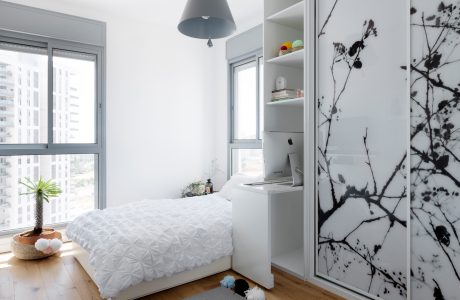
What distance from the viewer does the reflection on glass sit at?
3.65 metres

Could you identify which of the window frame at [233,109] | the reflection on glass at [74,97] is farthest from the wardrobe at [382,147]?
the reflection on glass at [74,97]

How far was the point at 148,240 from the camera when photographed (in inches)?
87.7

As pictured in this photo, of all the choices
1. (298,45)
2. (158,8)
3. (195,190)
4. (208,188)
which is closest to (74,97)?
(158,8)

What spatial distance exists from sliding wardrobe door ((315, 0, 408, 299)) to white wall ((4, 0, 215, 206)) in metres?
2.48

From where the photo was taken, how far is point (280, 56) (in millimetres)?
2641

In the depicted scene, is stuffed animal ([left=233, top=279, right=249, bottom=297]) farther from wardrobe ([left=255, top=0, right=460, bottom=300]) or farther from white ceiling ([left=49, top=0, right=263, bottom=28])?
white ceiling ([left=49, top=0, right=263, bottom=28])

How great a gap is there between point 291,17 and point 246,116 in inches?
68.4

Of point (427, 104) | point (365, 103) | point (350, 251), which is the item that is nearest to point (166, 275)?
point (350, 251)

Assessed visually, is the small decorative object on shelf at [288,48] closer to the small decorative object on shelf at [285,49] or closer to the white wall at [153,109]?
the small decorative object on shelf at [285,49]

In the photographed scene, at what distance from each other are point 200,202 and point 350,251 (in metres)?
1.61

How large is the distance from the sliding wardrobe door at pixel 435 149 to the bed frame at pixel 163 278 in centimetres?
144

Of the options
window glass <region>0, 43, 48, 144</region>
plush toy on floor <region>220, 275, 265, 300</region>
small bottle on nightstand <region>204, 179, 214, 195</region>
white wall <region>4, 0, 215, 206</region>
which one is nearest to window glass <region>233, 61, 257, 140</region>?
white wall <region>4, 0, 215, 206</region>

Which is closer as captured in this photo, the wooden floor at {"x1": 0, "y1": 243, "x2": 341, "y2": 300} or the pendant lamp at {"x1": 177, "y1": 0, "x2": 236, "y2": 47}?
the pendant lamp at {"x1": 177, "y1": 0, "x2": 236, "y2": 47}

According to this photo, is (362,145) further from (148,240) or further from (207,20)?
(148,240)
